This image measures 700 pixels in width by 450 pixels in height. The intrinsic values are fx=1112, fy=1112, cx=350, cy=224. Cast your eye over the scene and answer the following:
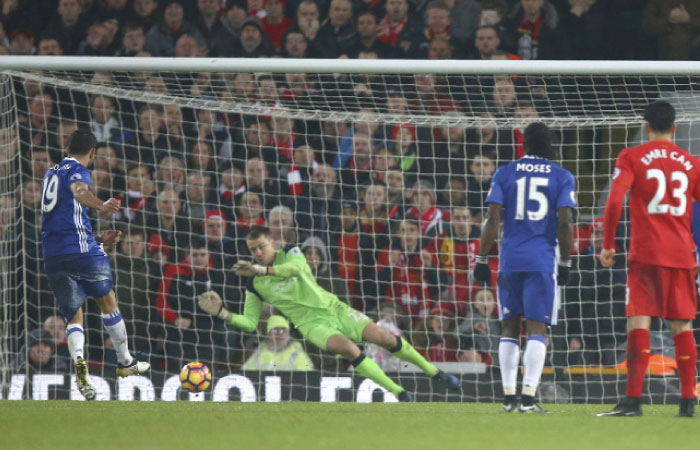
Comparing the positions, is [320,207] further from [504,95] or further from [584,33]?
[584,33]

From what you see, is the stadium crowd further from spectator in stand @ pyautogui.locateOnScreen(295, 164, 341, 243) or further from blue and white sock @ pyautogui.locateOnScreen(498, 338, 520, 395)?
blue and white sock @ pyautogui.locateOnScreen(498, 338, 520, 395)

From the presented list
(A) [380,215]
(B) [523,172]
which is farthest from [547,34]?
(B) [523,172]

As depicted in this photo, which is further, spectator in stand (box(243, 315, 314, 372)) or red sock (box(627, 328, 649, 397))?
spectator in stand (box(243, 315, 314, 372))

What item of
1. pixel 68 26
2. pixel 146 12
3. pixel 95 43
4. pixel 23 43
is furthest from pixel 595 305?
pixel 23 43

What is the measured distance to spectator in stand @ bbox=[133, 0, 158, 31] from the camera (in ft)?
38.6

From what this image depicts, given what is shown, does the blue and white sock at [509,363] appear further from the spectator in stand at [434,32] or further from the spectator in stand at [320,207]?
the spectator in stand at [434,32]

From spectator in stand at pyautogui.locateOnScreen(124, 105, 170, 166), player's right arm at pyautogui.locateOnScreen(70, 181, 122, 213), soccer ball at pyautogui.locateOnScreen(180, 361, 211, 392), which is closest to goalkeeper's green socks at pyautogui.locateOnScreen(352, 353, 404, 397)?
soccer ball at pyautogui.locateOnScreen(180, 361, 211, 392)

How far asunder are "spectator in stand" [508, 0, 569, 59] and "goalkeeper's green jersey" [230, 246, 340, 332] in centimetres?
367

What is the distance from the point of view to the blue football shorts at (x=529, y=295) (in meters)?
6.42

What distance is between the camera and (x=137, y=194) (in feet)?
32.8

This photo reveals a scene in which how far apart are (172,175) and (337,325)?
94.1 inches

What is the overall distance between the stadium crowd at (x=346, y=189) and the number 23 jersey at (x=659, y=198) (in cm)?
305

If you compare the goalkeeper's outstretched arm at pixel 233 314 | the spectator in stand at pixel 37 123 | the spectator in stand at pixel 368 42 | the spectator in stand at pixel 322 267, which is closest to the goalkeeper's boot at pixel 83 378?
the goalkeeper's outstretched arm at pixel 233 314

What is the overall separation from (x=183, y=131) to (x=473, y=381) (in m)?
3.88
